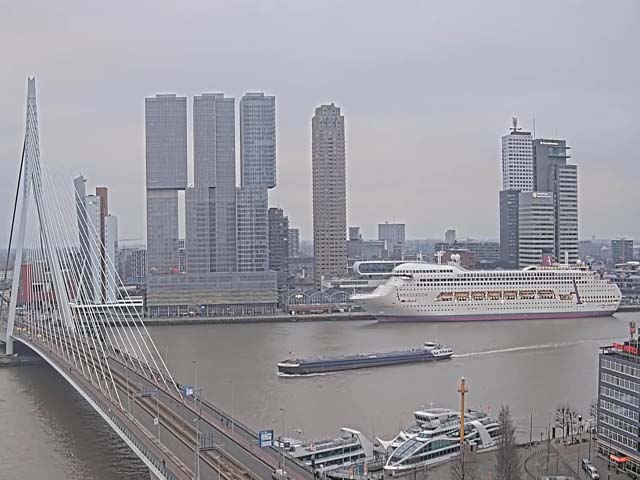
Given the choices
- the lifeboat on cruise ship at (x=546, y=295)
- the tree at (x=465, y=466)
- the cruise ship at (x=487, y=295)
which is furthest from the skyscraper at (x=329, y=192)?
the tree at (x=465, y=466)

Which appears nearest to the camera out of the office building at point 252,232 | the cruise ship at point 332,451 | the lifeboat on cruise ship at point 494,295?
the cruise ship at point 332,451

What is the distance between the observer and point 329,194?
23.4 meters

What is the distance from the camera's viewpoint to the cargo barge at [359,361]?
8.77 metres

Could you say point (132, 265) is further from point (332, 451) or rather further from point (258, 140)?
point (332, 451)

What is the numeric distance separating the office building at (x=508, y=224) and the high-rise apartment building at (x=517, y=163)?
2.05 meters

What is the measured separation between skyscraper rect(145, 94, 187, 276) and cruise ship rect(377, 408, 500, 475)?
42.9 feet

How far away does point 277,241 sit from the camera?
2367cm

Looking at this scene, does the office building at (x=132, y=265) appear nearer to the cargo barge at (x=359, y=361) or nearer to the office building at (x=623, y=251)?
the office building at (x=623, y=251)

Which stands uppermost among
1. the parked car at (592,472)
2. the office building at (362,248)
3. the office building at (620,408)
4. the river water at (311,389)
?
the office building at (362,248)

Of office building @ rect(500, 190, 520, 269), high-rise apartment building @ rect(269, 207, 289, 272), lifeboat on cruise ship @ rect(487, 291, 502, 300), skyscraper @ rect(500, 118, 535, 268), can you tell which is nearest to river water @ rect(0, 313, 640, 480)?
lifeboat on cruise ship @ rect(487, 291, 502, 300)

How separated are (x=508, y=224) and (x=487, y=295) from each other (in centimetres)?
1127

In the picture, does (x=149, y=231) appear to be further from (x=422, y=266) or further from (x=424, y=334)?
(x=424, y=334)

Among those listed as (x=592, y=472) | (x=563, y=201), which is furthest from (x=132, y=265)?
(x=592, y=472)

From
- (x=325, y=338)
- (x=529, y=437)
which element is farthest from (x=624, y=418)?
(x=325, y=338)
